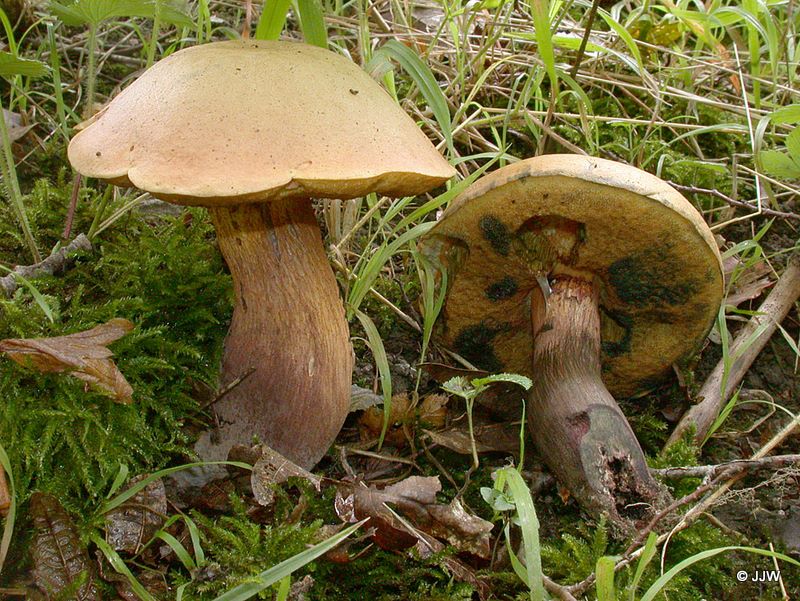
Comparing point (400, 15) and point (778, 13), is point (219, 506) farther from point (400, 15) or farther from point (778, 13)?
point (778, 13)

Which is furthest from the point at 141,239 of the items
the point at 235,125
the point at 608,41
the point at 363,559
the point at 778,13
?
the point at 778,13

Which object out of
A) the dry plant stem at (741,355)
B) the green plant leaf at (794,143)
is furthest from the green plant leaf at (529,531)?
the green plant leaf at (794,143)

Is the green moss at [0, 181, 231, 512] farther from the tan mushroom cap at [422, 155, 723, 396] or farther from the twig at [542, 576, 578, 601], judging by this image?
the twig at [542, 576, 578, 601]

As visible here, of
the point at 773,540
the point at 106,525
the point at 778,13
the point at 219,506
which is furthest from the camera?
the point at 778,13

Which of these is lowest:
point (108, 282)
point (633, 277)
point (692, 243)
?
point (108, 282)

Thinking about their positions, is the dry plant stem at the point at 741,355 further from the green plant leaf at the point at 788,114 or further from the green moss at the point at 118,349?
the green moss at the point at 118,349

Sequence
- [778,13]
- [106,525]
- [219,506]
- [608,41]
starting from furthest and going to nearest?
1. [778,13]
2. [608,41]
3. [219,506]
4. [106,525]

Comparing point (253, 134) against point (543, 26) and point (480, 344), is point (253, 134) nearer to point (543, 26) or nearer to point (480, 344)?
point (543, 26)

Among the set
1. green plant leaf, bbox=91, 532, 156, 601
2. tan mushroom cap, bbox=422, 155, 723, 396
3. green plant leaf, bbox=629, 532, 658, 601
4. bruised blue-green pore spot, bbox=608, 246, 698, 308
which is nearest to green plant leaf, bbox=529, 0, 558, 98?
tan mushroom cap, bbox=422, 155, 723, 396
